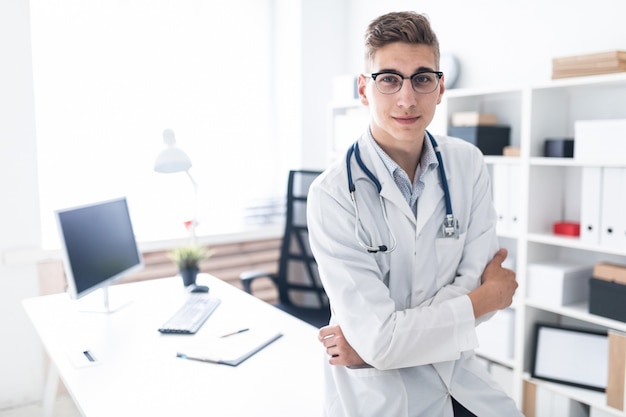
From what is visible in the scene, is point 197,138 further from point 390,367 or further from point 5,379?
point 390,367

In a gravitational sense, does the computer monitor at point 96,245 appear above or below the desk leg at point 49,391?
above

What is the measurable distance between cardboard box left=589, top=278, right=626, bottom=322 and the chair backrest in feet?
4.42

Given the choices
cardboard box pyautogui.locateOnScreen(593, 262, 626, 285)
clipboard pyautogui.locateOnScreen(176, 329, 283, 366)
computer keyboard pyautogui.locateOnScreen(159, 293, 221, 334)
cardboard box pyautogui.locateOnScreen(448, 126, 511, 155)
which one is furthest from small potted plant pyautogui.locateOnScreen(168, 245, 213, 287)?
cardboard box pyautogui.locateOnScreen(593, 262, 626, 285)

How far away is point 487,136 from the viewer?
287 centimetres

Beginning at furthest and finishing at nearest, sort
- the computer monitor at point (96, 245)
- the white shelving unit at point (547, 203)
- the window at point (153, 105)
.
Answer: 1. the window at point (153, 105)
2. the white shelving unit at point (547, 203)
3. the computer monitor at point (96, 245)

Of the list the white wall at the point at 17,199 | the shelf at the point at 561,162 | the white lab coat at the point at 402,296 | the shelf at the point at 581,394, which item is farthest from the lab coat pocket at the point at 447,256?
the white wall at the point at 17,199

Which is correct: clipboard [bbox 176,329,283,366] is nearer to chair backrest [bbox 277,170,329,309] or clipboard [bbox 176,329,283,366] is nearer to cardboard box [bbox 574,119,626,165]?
chair backrest [bbox 277,170,329,309]

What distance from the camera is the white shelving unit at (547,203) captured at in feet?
8.29

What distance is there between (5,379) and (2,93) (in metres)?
1.58

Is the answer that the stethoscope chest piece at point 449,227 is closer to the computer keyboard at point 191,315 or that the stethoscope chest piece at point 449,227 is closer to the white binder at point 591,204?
the computer keyboard at point 191,315

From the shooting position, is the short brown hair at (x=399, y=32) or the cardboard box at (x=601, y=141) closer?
the short brown hair at (x=399, y=32)

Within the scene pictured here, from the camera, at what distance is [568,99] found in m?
2.71

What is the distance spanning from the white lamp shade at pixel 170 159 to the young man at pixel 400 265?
1.12 meters

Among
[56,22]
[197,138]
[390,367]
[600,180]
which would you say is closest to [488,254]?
[390,367]
